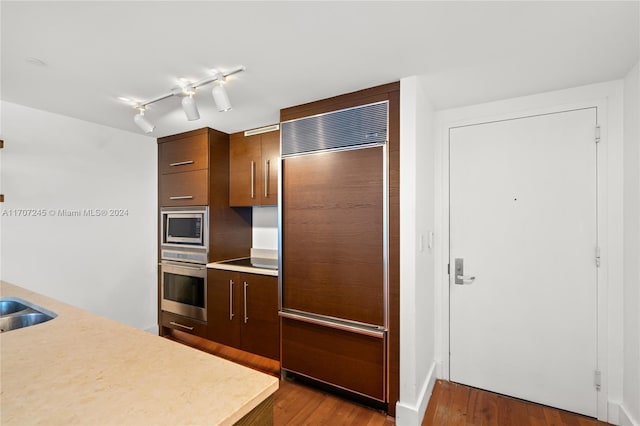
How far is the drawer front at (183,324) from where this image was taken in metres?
3.04

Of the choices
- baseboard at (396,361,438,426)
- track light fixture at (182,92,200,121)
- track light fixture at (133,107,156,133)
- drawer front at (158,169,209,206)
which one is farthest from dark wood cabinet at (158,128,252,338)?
baseboard at (396,361,438,426)

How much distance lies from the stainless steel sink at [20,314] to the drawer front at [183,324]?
1592 millimetres

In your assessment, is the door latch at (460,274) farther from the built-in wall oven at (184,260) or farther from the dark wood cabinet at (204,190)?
the built-in wall oven at (184,260)

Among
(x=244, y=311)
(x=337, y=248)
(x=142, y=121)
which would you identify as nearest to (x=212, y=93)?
(x=142, y=121)

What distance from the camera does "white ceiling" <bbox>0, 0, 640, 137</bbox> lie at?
131 centimetres

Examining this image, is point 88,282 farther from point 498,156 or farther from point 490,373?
point 498,156

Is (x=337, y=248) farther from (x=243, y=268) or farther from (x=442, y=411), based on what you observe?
(x=442, y=411)

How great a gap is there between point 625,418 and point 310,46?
290 centimetres

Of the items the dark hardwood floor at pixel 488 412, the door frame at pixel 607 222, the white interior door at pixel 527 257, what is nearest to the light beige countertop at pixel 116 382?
the dark hardwood floor at pixel 488 412

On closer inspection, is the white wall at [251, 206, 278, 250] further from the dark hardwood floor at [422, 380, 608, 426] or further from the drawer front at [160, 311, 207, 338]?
the dark hardwood floor at [422, 380, 608, 426]

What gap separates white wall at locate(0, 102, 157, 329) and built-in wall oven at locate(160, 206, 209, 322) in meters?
0.18

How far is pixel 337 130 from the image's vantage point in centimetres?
220

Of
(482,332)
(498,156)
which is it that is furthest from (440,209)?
(482,332)

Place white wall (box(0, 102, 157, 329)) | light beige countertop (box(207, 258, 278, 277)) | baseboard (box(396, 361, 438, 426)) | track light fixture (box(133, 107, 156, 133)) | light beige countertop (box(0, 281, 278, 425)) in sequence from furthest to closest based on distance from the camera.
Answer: light beige countertop (box(207, 258, 278, 277)) → white wall (box(0, 102, 157, 329)) → track light fixture (box(133, 107, 156, 133)) → baseboard (box(396, 361, 438, 426)) → light beige countertop (box(0, 281, 278, 425))
